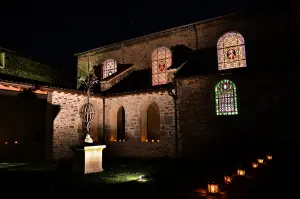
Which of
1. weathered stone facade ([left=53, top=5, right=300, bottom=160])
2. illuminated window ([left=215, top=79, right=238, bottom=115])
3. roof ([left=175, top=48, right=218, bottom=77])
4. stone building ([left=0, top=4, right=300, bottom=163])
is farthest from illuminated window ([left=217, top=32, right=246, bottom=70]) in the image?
illuminated window ([left=215, top=79, right=238, bottom=115])

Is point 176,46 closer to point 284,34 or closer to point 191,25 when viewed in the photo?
point 191,25

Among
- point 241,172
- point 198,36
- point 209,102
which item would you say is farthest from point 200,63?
point 241,172

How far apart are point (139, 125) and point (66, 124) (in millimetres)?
→ 4318

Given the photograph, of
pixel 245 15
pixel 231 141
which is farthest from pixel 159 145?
A: pixel 245 15

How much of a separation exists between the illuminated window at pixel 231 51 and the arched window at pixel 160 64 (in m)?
3.62

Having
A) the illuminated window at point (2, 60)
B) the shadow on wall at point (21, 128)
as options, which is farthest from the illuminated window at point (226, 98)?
the illuminated window at point (2, 60)

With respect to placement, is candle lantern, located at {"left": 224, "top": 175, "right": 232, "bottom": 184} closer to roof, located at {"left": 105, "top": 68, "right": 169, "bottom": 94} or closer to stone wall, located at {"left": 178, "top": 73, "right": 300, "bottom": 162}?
stone wall, located at {"left": 178, "top": 73, "right": 300, "bottom": 162}

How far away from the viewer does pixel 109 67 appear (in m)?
19.9

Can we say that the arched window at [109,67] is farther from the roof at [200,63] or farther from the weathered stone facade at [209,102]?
the roof at [200,63]

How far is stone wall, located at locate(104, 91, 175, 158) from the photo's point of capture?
538 inches

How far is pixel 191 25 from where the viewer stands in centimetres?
1577

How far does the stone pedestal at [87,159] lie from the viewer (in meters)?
9.30

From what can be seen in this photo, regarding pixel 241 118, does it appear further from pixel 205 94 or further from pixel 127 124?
pixel 127 124

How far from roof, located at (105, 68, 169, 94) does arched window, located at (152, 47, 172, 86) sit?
0.44 meters
